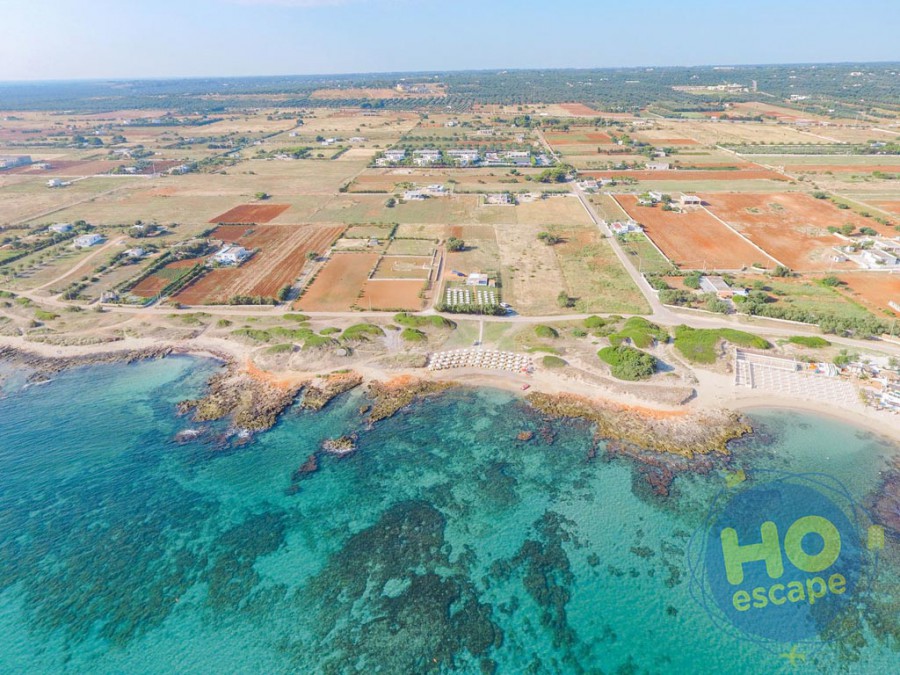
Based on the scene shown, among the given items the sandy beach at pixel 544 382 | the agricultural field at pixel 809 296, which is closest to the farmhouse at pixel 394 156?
the sandy beach at pixel 544 382

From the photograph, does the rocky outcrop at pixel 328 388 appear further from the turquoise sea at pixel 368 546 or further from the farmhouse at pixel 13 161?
the farmhouse at pixel 13 161

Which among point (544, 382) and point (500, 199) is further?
point (500, 199)

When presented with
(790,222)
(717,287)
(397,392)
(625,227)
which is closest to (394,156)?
(625,227)

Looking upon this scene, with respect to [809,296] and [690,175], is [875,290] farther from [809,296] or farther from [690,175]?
[690,175]

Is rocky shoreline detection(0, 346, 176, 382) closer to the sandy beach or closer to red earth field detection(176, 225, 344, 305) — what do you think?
the sandy beach

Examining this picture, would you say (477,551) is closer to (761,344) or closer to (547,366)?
(547,366)

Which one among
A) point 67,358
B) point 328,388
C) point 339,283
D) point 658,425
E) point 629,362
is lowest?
point 658,425
